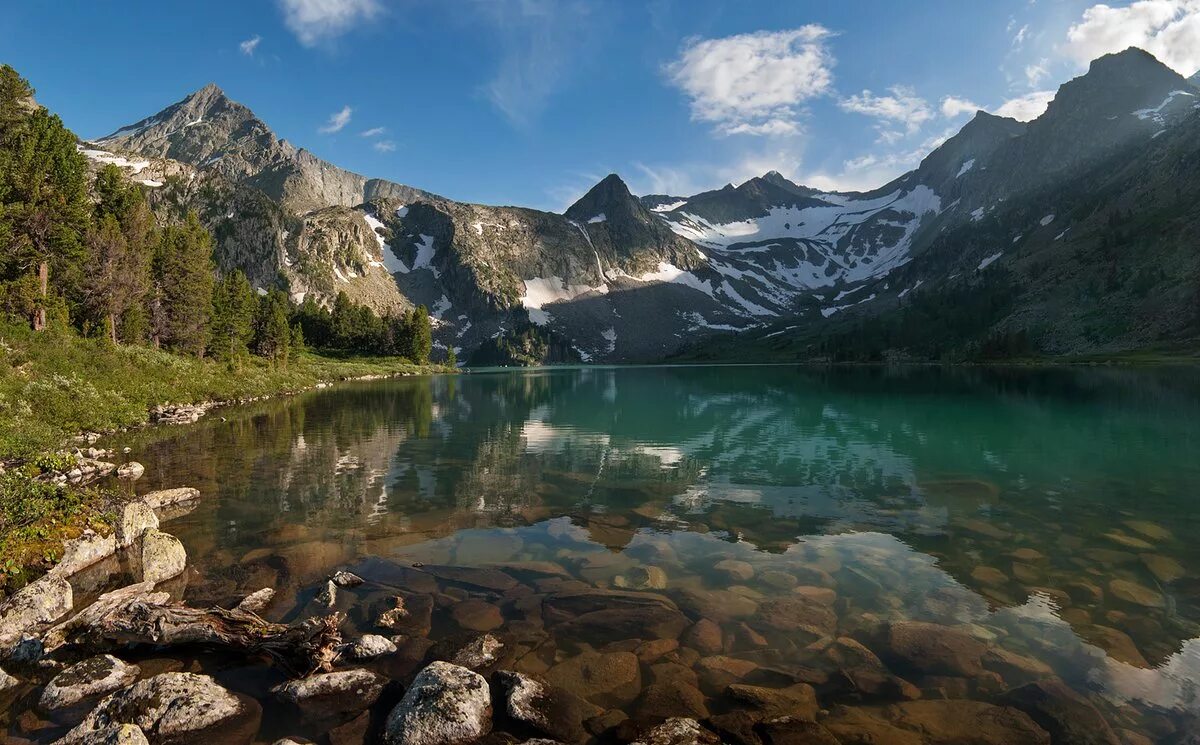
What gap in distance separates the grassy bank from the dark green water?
2.86 metres

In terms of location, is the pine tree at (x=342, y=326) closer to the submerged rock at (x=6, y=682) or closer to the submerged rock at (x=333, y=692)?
the submerged rock at (x=6, y=682)

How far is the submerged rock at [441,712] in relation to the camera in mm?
7887

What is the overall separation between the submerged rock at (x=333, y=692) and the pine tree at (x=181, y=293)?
2999 inches

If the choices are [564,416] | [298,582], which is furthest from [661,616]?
[564,416]

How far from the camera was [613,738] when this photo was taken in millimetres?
8086

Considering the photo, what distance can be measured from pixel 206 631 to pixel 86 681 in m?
1.63

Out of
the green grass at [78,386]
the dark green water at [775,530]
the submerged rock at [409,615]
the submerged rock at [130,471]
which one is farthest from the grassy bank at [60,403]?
the submerged rock at [409,615]

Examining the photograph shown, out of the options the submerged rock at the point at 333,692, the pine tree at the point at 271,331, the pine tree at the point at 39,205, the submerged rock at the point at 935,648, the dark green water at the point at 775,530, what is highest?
the pine tree at the point at 39,205

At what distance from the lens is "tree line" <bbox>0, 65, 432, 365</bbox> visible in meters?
45.0

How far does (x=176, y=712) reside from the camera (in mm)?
8227

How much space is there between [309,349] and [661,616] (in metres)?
163

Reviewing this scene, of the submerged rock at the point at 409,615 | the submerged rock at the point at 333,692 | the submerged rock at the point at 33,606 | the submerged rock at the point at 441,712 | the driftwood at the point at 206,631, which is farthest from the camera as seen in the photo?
the submerged rock at the point at 409,615

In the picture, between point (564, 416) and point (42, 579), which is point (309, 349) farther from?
point (42, 579)

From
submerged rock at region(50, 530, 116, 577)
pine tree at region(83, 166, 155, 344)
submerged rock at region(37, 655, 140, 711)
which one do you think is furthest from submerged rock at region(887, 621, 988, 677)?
pine tree at region(83, 166, 155, 344)
